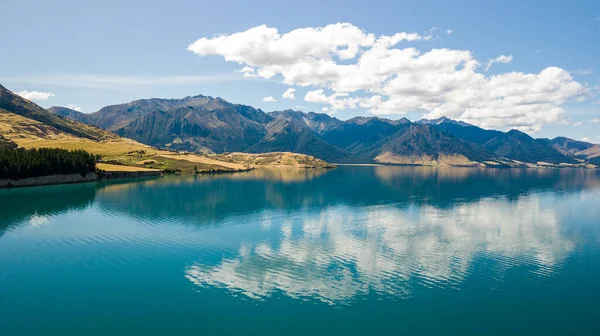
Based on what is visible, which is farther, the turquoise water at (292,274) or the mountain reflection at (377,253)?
the mountain reflection at (377,253)

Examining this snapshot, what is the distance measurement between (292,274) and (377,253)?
76.2 feet

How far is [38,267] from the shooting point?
66875mm

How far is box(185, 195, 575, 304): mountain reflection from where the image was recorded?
197 ft

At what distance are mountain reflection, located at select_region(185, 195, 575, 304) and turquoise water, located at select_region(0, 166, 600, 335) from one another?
1.33 ft

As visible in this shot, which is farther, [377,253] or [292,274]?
[377,253]

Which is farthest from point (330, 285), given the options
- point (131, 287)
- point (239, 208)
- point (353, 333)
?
point (239, 208)

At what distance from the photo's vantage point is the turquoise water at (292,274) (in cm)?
4744

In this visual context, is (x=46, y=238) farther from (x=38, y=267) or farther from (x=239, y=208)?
(x=239, y=208)

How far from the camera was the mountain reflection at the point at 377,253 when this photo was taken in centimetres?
6012

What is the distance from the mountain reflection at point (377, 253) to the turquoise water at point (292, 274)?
40 centimetres

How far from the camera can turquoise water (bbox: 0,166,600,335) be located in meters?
47.4

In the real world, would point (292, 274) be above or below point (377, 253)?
below

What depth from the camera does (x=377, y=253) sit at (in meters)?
78.8

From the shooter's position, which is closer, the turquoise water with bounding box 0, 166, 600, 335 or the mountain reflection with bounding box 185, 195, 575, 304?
the turquoise water with bounding box 0, 166, 600, 335
